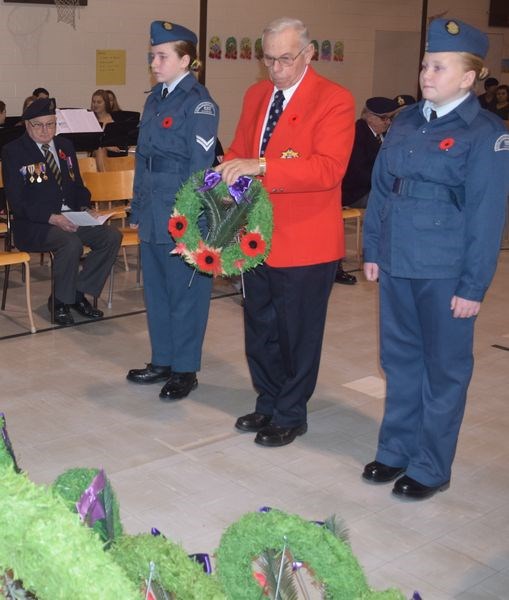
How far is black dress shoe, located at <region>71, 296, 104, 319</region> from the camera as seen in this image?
5.89 m

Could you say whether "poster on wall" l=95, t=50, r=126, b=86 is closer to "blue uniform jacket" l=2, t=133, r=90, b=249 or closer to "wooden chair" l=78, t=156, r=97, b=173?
"wooden chair" l=78, t=156, r=97, b=173

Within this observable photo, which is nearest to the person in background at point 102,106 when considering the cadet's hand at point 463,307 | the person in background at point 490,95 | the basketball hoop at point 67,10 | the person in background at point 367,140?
the basketball hoop at point 67,10

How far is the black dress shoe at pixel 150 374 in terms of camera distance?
4.69 metres

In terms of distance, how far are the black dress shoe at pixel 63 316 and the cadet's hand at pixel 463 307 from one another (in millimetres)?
3121

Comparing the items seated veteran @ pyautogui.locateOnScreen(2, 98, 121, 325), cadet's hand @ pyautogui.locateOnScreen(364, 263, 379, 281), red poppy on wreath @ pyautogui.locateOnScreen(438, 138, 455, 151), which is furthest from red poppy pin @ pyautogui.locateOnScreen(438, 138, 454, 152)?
seated veteran @ pyautogui.locateOnScreen(2, 98, 121, 325)

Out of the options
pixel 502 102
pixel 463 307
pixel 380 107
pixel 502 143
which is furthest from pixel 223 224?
pixel 502 102

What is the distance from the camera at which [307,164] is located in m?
3.52

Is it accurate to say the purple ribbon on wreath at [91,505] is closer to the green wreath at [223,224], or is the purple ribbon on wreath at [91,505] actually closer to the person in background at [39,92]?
the green wreath at [223,224]

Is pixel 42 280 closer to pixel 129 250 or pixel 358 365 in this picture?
pixel 129 250

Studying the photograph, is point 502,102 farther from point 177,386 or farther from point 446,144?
point 446,144

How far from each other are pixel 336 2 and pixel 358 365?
8.32m

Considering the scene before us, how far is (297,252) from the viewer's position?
3721mm

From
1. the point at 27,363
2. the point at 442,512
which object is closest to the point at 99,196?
the point at 27,363

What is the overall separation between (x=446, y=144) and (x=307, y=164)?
0.59 m
